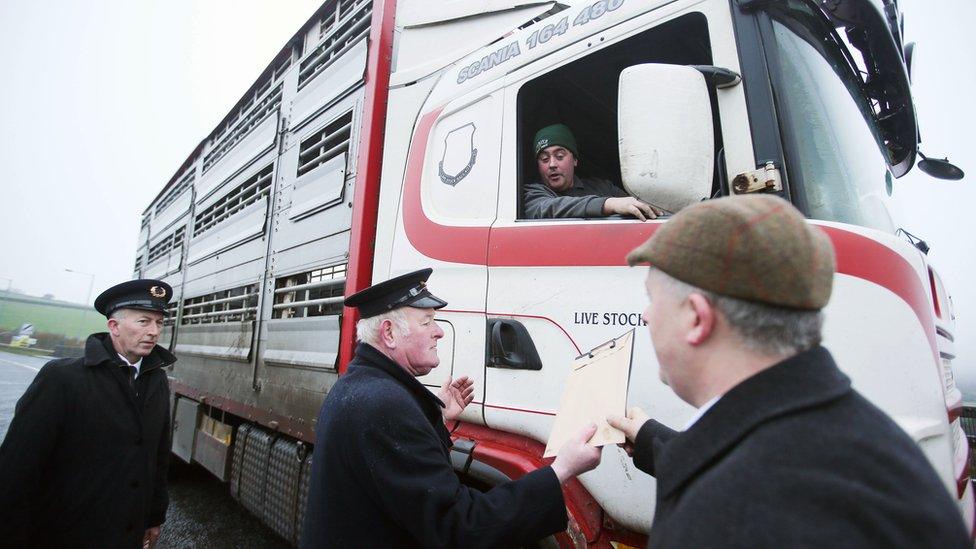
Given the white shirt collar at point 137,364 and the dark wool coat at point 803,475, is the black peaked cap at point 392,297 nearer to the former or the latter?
the dark wool coat at point 803,475

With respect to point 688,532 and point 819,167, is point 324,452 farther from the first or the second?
point 819,167

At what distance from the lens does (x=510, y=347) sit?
1.80 metres

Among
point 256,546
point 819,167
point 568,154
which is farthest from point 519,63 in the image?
point 256,546

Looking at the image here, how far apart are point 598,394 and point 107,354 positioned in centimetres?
218

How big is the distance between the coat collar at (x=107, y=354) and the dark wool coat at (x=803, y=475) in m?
2.39

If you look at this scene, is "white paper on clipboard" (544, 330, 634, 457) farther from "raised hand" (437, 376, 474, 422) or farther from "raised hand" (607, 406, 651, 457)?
"raised hand" (437, 376, 474, 422)

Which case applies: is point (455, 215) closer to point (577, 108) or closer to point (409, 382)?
point (409, 382)

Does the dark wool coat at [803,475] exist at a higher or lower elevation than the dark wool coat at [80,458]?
higher

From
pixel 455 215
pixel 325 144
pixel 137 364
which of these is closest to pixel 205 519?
pixel 137 364

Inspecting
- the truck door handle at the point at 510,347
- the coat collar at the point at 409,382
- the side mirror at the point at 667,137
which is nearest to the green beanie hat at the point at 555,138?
the side mirror at the point at 667,137

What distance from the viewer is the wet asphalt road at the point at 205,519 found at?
13.6 feet

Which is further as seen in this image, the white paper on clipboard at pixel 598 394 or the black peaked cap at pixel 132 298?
the black peaked cap at pixel 132 298

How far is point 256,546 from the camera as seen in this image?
4.07 meters

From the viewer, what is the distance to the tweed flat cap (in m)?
0.68
